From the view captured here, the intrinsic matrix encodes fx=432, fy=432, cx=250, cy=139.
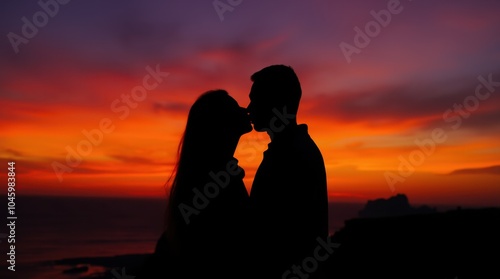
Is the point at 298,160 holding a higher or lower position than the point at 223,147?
lower

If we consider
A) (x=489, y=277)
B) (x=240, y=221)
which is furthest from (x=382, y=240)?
(x=240, y=221)

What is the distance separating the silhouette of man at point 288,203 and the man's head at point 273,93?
13 centimetres

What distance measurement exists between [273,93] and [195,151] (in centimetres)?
83

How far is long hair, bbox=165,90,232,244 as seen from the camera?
358cm

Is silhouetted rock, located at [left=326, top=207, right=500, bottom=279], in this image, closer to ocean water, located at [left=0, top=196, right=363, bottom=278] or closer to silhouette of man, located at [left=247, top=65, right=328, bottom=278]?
silhouette of man, located at [left=247, top=65, right=328, bottom=278]

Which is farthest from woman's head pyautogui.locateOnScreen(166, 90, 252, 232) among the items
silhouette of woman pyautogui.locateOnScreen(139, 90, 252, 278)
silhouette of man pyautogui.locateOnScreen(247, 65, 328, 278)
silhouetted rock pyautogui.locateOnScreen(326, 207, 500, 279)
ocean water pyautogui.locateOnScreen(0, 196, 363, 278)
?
ocean water pyautogui.locateOnScreen(0, 196, 363, 278)

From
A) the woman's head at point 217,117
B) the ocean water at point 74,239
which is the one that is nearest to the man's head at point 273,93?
the woman's head at point 217,117

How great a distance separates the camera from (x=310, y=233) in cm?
317

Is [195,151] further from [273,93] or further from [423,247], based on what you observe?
[423,247]

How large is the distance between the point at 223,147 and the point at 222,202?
0.49 m

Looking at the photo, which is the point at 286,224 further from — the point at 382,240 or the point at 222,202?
the point at 382,240

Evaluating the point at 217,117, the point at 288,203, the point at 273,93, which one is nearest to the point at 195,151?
the point at 217,117

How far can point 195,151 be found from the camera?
369 centimetres

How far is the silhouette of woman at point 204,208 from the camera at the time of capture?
3.48m
